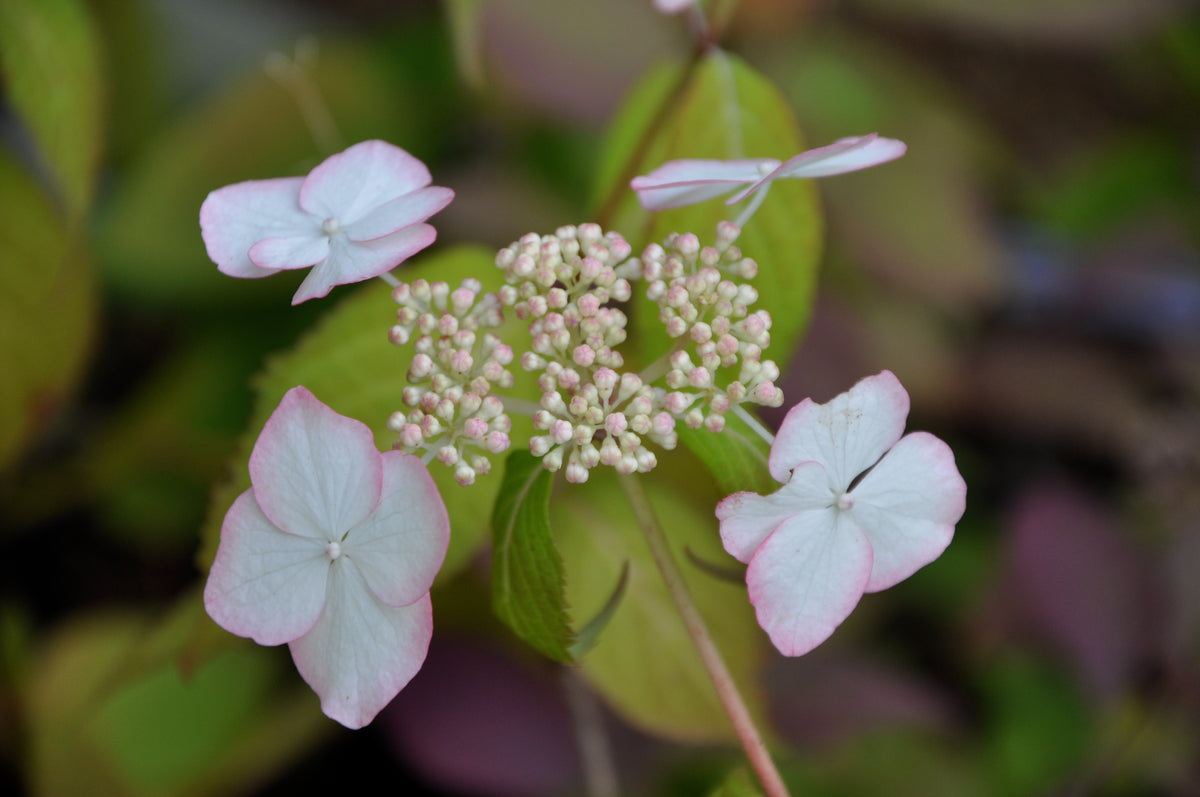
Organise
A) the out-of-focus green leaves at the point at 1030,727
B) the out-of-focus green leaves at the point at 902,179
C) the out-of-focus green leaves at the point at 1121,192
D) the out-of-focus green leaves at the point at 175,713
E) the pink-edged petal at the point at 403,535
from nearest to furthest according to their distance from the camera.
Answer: the pink-edged petal at the point at 403,535
the out-of-focus green leaves at the point at 175,713
the out-of-focus green leaves at the point at 1030,727
the out-of-focus green leaves at the point at 902,179
the out-of-focus green leaves at the point at 1121,192

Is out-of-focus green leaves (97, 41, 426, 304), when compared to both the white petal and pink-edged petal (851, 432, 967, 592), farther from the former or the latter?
pink-edged petal (851, 432, 967, 592)

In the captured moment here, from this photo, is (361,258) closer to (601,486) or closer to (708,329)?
(708,329)

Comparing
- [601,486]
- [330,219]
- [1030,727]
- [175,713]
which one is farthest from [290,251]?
[1030,727]

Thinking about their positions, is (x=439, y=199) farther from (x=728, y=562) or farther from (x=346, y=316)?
(x=728, y=562)

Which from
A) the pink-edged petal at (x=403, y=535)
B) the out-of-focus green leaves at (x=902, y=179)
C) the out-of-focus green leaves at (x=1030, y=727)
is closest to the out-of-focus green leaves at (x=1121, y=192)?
the out-of-focus green leaves at (x=902, y=179)

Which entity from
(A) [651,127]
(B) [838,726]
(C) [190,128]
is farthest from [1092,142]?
(C) [190,128]

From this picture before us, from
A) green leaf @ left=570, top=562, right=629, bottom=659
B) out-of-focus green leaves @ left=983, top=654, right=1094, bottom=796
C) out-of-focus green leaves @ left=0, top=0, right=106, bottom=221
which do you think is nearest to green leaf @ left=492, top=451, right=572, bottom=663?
green leaf @ left=570, top=562, right=629, bottom=659

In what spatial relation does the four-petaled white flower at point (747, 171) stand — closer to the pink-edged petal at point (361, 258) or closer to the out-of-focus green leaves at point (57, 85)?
the pink-edged petal at point (361, 258)
